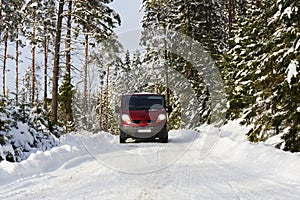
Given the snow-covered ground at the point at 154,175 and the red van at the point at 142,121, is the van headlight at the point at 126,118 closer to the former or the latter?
the red van at the point at 142,121

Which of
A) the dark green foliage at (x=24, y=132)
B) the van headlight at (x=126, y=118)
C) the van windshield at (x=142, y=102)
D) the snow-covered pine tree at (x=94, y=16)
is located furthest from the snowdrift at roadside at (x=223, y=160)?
the snow-covered pine tree at (x=94, y=16)

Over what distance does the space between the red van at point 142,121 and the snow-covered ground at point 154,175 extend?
3783 millimetres

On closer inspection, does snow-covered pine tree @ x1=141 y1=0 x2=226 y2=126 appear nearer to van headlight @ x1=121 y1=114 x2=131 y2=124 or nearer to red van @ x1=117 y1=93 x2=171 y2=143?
red van @ x1=117 y1=93 x2=171 y2=143

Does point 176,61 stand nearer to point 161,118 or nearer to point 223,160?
point 161,118

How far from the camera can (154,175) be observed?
6551mm

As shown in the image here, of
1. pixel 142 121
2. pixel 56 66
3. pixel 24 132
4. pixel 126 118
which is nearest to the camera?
pixel 24 132

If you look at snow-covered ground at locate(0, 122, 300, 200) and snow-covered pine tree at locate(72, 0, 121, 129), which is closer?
snow-covered ground at locate(0, 122, 300, 200)

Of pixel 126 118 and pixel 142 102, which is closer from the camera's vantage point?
pixel 126 118

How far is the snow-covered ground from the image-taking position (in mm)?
5062

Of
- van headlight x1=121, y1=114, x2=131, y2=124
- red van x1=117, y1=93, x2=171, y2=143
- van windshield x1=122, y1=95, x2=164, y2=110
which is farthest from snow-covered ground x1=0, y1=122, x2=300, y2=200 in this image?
van windshield x1=122, y1=95, x2=164, y2=110

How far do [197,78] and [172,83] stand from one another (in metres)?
3.55

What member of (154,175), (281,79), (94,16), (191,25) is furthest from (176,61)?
(154,175)

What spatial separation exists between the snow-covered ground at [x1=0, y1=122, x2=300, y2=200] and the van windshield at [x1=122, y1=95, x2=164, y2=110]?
14.7ft

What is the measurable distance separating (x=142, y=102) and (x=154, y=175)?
767cm
